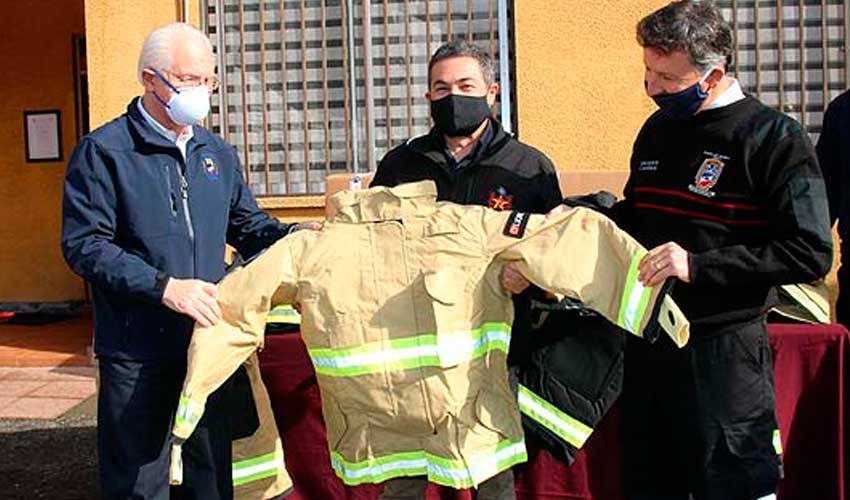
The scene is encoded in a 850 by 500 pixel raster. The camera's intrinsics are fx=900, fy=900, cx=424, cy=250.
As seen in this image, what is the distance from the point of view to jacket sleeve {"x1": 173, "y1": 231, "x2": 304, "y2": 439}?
2484 mm

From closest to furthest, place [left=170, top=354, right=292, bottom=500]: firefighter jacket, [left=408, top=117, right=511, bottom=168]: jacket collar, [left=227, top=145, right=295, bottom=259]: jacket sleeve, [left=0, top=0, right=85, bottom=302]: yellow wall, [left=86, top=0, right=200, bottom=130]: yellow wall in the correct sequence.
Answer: [left=170, top=354, right=292, bottom=500]: firefighter jacket, [left=408, top=117, right=511, bottom=168]: jacket collar, [left=227, top=145, right=295, bottom=259]: jacket sleeve, [left=86, top=0, right=200, bottom=130]: yellow wall, [left=0, top=0, right=85, bottom=302]: yellow wall

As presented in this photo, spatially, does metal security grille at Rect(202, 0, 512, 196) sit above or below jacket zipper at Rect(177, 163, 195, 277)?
above

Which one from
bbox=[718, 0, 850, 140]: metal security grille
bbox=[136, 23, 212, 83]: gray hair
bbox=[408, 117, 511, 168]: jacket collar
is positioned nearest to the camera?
bbox=[136, 23, 212, 83]: gray hair

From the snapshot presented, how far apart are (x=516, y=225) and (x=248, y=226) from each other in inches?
43.6

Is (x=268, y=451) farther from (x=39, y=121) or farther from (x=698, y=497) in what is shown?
(x=39, y=121)

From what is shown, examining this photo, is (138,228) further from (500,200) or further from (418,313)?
(500,200)

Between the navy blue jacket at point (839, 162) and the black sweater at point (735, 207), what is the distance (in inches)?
37.7

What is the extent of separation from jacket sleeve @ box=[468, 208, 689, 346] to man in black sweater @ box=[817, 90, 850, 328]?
50.6 inches

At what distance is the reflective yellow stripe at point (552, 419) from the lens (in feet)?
8.89

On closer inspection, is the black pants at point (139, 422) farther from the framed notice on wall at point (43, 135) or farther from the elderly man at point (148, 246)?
the framed notice on wall at point (43, 135)

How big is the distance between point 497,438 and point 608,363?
45 centimetres

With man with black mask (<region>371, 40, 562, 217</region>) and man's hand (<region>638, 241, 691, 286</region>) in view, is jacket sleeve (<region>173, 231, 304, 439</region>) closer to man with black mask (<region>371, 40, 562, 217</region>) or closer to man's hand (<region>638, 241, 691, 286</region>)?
man with black mask (<region>371, 40, 562, 217</region>)

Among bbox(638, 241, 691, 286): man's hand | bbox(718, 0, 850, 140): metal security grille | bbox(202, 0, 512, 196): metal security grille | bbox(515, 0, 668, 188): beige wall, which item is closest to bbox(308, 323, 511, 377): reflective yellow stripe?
bbox(638, 241, 691, 286): man's hand

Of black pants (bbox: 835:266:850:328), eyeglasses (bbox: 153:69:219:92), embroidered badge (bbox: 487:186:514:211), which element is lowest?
black pants (bbox: 835:266:850:328)
